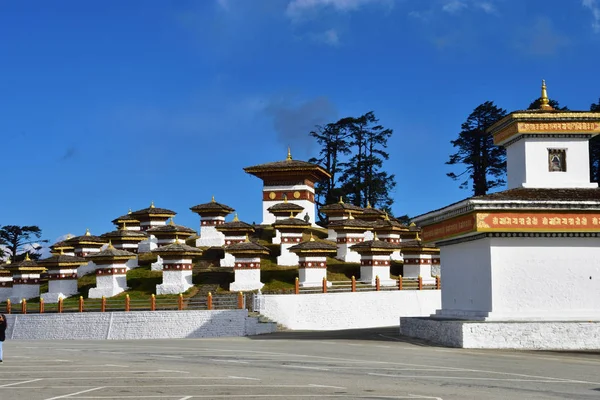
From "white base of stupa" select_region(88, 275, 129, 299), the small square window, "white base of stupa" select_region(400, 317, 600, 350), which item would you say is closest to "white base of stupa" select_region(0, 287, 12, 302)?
"white base of stupa" select_region(88, 275, 129, 299)

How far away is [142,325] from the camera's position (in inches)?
1495

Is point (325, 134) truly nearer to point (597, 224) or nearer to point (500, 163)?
point (500, 163)

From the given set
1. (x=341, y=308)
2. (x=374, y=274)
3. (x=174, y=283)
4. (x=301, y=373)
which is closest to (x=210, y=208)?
(x=174, y=283)

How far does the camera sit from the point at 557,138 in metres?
29.0

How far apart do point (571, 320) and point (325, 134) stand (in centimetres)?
5883

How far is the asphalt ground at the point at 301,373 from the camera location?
14984mm

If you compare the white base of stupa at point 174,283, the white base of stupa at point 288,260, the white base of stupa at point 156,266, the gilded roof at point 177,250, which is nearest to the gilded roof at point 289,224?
the white base of stupa at point 288,260

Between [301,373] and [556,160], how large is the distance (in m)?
15.3

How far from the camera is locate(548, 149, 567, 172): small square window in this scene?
2903 cm

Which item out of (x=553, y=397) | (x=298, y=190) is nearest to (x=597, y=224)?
(x=553, y=397)

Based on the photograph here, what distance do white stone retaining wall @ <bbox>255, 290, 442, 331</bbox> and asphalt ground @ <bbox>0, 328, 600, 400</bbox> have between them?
11.8m

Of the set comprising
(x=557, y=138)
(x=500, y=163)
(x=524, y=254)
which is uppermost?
(x=500, y=163)

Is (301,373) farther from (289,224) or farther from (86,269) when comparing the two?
(86,269)

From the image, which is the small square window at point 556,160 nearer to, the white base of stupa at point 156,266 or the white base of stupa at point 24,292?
the white base of stupa at point 156,266
